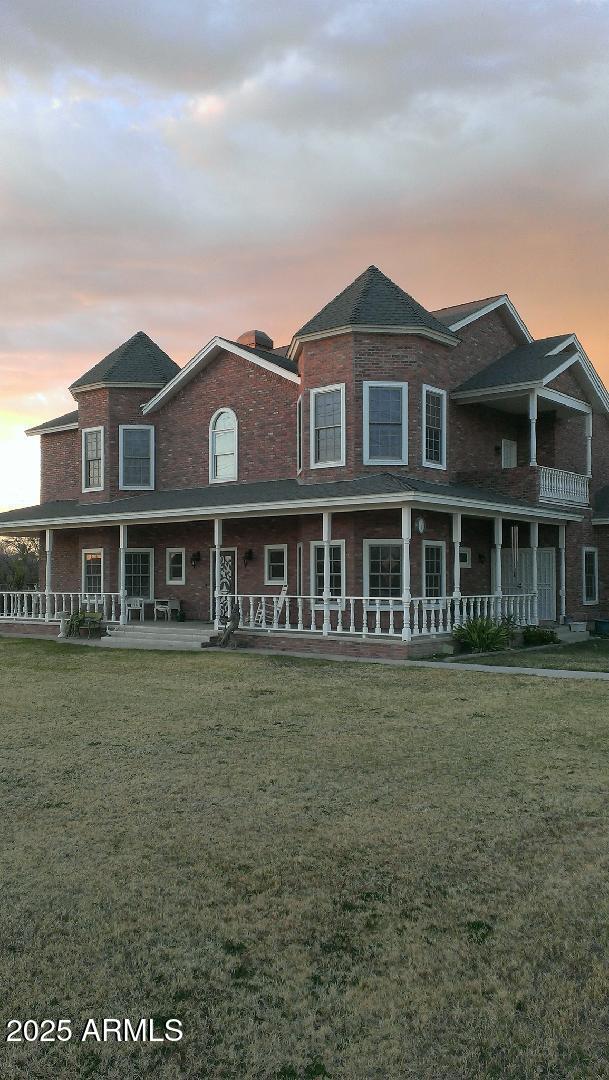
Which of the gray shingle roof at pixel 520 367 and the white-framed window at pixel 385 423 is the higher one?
the gray shingle roof at pixel 520 367

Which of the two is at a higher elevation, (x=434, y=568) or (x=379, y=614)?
(x=434, y=568)

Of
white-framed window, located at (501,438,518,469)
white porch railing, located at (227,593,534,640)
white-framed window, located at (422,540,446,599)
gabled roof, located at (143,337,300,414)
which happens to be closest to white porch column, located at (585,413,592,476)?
white-framed window, located at (501,438,518,469)

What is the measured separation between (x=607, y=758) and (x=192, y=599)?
17656mm

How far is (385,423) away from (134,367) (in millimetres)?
11175

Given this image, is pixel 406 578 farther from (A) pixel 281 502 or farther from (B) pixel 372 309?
(B) pixel 372 309

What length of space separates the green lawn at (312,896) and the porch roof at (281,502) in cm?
788

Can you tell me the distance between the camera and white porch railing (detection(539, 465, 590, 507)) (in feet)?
73.2

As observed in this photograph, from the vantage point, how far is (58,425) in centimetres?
2955

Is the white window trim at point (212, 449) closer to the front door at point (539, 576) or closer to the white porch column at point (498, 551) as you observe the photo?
the white porch column at point (498, 551)

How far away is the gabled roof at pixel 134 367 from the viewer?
88.1ft

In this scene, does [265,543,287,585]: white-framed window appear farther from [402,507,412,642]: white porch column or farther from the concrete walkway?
[402,507,412,642]: white porch column

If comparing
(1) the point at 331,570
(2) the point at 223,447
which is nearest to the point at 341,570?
(1) the point at 331,570

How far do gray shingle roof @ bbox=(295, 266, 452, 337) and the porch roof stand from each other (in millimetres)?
4006

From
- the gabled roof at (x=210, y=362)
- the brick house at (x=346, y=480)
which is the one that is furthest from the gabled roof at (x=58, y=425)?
the gabled roof at (x=210, y=362)
